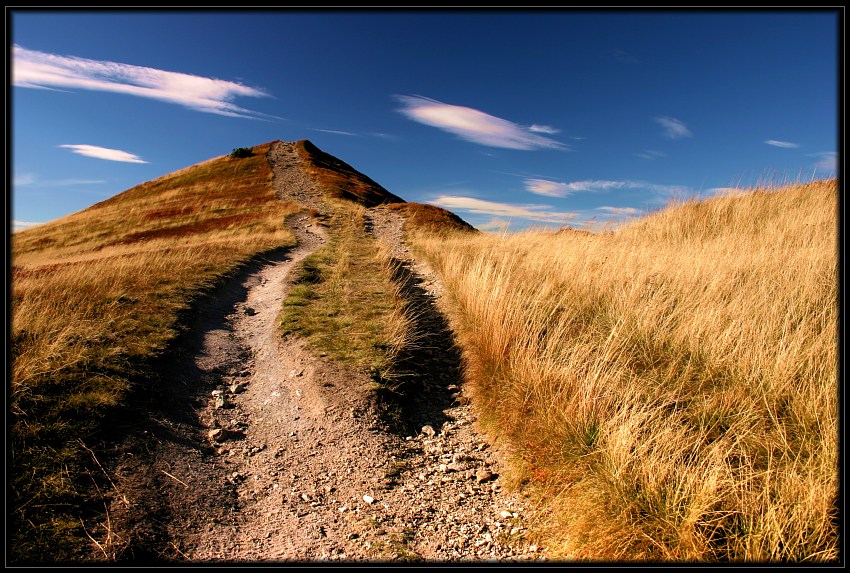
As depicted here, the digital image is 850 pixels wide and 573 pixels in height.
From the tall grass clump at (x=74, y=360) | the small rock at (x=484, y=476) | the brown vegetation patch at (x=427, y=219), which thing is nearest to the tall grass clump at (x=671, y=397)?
the small rock at (x=484, y=476)

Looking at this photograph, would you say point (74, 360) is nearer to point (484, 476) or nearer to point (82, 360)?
point (82, 360)

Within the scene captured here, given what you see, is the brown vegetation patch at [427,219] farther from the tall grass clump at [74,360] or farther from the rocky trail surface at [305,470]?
the rocky trail surface at [305,470]

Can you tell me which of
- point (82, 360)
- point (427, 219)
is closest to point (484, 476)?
point (82, 360)

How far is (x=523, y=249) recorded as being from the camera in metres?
11.6

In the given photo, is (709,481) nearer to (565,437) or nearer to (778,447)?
(778,447)

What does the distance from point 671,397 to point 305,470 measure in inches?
153

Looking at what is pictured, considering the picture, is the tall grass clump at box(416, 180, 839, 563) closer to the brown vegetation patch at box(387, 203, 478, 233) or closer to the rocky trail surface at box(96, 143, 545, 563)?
the rocky trail surface at box(96, 143, 545, 563)

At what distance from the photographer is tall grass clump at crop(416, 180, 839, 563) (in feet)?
9.14

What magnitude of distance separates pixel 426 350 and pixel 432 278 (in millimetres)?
5054

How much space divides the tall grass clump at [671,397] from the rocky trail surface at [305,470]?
53cm

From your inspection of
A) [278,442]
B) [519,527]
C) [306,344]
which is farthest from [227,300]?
[519,527]

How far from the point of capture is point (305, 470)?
4.46 meters

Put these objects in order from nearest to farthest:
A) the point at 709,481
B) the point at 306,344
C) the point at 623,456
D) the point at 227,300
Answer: the point at 709,481 < the point at 623,456 < the point at 306,344 < the point at 227,300

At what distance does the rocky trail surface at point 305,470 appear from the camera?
3.48m
